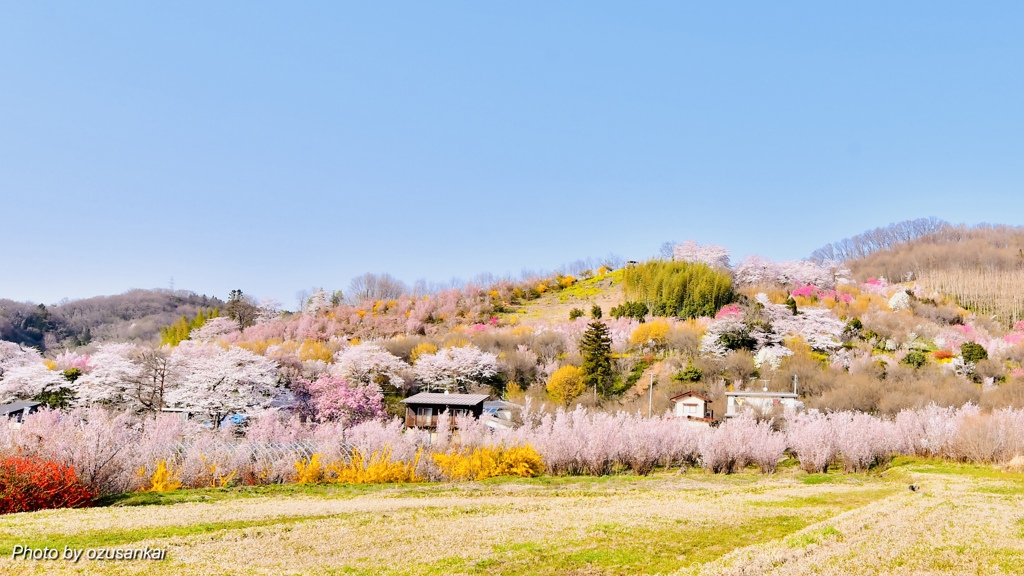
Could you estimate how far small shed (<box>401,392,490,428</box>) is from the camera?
136 ft

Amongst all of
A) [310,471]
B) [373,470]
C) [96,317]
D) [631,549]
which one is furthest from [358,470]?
[96,317]

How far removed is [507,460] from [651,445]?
19.1 feet

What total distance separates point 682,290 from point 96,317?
422 feet

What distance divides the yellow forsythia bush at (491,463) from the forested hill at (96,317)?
356 feet

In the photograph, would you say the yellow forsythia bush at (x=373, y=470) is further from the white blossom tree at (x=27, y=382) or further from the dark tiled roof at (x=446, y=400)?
the white blossom tree at (x=27, y=382)

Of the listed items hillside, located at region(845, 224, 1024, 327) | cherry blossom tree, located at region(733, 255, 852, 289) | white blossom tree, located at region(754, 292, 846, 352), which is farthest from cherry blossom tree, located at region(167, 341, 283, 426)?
hillside, located at region(845, 224, 1024, 327)

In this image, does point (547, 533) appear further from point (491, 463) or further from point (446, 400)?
point (446, 400)

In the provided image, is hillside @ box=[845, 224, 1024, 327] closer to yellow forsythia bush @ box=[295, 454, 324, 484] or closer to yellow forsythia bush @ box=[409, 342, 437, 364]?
yellow forsythia bush @ box=[409, 342, 437, 364]

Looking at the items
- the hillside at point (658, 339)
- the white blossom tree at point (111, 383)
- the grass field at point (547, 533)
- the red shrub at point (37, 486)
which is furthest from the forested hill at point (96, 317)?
the grass field at point (547, 533)

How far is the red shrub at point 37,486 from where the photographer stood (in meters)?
12.9

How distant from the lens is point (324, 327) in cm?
8881

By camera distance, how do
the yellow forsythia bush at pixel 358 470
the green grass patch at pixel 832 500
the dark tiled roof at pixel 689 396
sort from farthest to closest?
the dark tiled roof at pixel 689 396, the yellow forsythia bush at pixel 358 470, the green grass patch at pixel 832 500

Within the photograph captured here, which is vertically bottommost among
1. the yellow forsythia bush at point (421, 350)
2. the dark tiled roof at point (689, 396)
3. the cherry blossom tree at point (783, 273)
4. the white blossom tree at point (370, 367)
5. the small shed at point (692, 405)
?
the small shed at point (692, 405)

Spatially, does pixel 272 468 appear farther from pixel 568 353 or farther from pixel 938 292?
pixel 938 292
